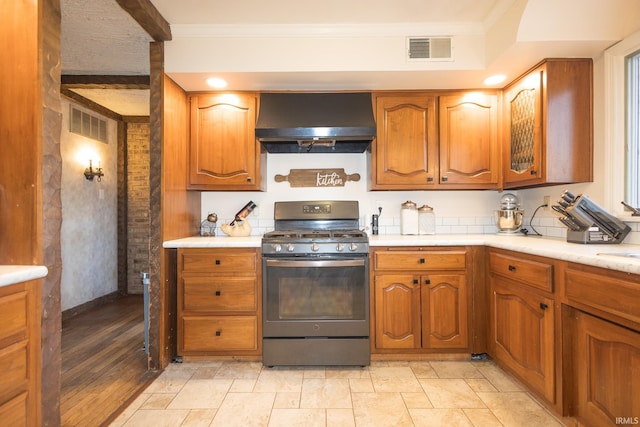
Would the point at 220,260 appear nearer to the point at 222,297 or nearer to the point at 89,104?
the point at 222,297

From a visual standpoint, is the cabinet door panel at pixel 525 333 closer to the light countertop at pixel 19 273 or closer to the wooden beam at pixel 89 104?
the light countertop at pixel 19 273

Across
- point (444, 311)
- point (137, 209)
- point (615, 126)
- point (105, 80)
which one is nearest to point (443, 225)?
point (444, 311)

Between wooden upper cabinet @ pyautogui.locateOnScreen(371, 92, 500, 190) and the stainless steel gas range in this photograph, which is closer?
the stainless steel gas range

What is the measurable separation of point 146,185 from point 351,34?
348 cm

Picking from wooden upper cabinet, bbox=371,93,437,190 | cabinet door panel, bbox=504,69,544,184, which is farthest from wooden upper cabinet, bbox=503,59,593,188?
wooden upper cabinet, bbox=371,93,437,190

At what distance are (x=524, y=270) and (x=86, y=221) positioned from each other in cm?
440

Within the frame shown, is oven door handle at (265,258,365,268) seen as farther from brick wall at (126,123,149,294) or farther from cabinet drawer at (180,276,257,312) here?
brick wall at (126,123,149,294)

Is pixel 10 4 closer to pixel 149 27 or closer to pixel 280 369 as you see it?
pixel 149 27

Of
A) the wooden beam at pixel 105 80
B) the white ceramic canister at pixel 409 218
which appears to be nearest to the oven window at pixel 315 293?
the white ceramic canister at pixel 409 218

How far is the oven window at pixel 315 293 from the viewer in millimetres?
2375

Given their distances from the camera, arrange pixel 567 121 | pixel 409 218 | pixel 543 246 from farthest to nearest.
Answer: pixel 409 218 < pixel 567 121 < pixel 543 246

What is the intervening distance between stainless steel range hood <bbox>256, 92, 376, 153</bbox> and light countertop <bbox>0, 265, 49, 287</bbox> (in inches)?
62.7

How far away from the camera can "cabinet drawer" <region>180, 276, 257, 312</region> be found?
95.1 inches

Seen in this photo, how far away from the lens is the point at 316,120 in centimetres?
256
